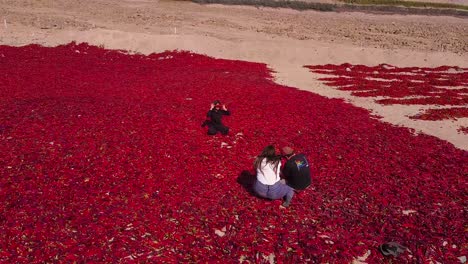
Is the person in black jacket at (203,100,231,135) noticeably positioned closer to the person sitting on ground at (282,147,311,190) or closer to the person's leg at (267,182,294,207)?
the person sitting on ground at (282,147,311,190)

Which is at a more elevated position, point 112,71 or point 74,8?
point 74,8

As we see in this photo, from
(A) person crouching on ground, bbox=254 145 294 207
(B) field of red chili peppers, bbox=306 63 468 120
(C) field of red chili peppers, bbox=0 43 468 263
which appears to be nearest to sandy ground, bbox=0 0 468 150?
(B) field of red chili peppers, bbox=306 63 468 120

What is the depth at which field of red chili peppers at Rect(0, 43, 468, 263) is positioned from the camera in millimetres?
8586

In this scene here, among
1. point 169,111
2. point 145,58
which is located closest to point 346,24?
point 145,58

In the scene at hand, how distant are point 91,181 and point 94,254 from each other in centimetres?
345

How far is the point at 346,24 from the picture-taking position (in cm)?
6919

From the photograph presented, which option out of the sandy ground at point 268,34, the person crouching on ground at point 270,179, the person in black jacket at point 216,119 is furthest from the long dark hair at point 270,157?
the sandy ground at point 268,34

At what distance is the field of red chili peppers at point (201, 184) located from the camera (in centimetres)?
859

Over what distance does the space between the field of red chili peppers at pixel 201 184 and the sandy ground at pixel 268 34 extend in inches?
242

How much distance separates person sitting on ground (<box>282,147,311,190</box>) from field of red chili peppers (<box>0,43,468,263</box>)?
27.2 inches

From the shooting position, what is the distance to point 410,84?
30406mm

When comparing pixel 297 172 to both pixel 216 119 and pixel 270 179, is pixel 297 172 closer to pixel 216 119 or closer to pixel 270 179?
pixel 270 179

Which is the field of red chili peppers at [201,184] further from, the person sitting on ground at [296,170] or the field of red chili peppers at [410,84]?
the field of red chili peppers at [410,84]

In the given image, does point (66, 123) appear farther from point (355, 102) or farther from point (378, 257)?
point (355, 102)
